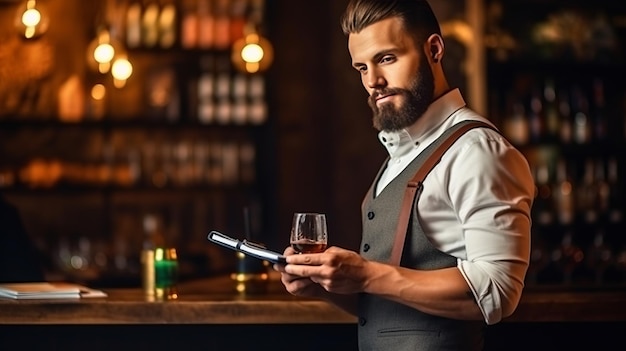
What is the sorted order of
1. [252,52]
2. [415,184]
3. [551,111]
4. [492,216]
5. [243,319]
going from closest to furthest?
1. [492,216]
2. [415,184]
3. [243,319]
4. [252,52]
5. [551,111]

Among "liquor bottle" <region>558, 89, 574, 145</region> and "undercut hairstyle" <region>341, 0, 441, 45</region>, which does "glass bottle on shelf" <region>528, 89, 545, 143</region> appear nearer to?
"liquor bottle" <region>558, 89, 574, 145</region>

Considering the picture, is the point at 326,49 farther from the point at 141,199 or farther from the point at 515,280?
the point at 515,280

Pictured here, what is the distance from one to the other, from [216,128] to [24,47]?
114 cm

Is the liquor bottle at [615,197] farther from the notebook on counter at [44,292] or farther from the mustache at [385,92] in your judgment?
the mustache at [385,92]

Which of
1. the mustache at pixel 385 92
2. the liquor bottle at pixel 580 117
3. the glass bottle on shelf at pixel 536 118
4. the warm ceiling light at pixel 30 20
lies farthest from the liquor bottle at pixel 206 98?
the mustache at pixel 385 92

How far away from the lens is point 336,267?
6.58 feet

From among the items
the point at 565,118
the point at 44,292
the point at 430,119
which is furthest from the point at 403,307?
the point at 565,118

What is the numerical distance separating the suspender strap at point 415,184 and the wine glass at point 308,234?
0.18 m

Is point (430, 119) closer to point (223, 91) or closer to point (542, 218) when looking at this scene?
point (542, 218)

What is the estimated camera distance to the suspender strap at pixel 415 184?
7.00 feet

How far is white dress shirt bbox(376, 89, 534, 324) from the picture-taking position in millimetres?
2000

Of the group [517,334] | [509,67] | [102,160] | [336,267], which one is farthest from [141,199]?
[336,267]

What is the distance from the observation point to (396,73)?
222 centimetres

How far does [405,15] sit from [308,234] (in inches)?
20.7
